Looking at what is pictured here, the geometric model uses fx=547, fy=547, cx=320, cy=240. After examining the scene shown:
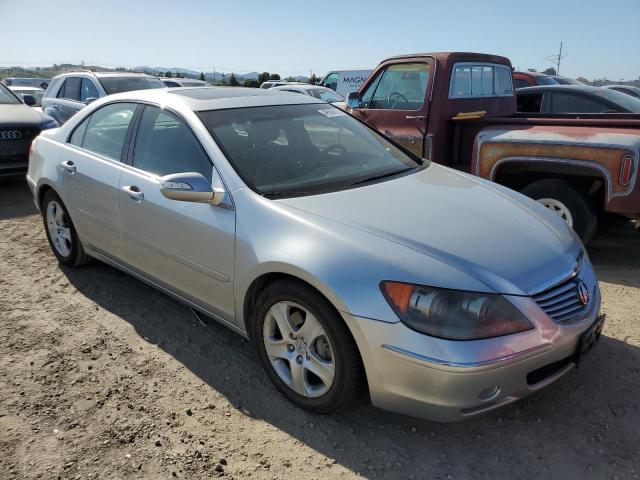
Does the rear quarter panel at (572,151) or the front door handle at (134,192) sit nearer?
the front door handle at (134,192)

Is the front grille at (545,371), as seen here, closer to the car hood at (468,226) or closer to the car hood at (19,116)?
the car hood at (468,226)

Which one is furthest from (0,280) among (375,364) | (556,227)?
(556,227)

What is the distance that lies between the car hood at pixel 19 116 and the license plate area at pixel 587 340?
25.1 feet

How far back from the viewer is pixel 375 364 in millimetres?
2400

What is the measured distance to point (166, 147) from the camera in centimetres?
351

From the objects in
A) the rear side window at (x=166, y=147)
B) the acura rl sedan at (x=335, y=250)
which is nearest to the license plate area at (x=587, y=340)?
the acura rl sedan at (x=335, y=250)

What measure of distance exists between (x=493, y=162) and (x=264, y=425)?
11.2 feet

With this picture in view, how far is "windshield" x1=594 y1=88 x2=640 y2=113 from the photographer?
7202 mm

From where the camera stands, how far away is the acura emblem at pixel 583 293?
104 inches

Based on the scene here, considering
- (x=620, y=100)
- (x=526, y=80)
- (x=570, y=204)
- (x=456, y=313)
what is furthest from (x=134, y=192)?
(x=526, y=80)

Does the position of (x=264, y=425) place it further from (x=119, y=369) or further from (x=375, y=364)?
(x=119, y=369)

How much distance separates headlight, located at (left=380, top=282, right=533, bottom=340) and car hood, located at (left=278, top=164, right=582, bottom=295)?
92 mm

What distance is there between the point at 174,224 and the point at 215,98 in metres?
0.97

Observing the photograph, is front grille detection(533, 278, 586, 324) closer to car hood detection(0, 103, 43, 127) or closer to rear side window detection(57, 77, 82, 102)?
car hood detection(0, 103, 43, 127)
